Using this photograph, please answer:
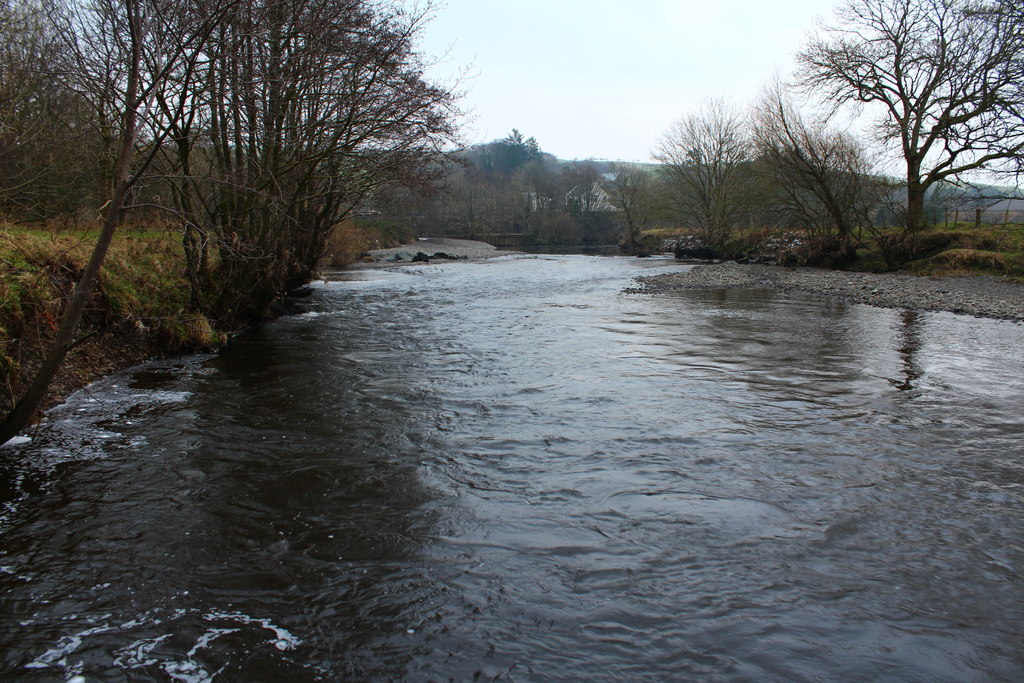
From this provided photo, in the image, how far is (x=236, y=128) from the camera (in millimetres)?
13141

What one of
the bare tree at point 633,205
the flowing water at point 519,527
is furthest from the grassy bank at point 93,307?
the bare tree at point 633,205

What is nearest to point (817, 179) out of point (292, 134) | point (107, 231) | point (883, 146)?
point (883, 146)

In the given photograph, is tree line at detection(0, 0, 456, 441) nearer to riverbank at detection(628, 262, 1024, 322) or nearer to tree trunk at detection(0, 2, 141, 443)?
tree trunk at detection(0, 2, 141, 443)

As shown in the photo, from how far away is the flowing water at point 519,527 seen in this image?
3732mm

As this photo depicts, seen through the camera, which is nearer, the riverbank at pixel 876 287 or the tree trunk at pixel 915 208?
the riverbank at pixel 876 287

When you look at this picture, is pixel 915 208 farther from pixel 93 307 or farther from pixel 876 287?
pixel 93 307

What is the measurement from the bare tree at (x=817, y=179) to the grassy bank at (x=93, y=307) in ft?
99.2

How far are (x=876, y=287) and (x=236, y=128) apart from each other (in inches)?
851

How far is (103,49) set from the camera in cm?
1036

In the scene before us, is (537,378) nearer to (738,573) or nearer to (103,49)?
(738,573)

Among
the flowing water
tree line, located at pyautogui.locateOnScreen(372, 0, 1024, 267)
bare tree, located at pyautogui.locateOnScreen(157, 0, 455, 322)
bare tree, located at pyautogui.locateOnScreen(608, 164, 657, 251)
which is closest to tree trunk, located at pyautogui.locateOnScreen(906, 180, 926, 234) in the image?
tree line, located at pyautogui.locateOnScreen(372, 0, 1024, 267)

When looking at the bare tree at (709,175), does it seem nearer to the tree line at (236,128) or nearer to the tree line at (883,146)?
the tree line at (883,146)

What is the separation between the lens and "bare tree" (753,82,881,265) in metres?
31.5

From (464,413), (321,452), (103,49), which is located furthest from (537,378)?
(103,49)
